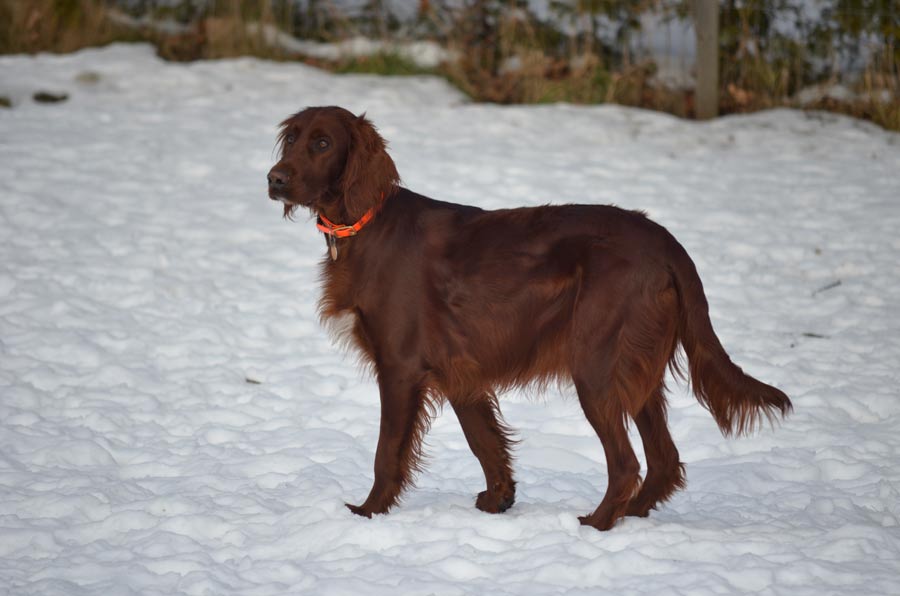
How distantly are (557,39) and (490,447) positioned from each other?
625 centimetres

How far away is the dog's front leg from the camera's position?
10.4ft

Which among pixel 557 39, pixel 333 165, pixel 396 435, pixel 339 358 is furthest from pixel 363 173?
pixel 557 39

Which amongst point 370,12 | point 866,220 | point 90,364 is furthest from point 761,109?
point 90,364

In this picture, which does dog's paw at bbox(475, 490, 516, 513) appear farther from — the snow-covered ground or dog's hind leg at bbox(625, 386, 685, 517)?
dog's hind leg at bbox(625, 386, 685, 517)

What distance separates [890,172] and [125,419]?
5.34m

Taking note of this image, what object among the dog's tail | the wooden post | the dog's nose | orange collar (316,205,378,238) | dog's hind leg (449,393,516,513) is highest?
the wooden post

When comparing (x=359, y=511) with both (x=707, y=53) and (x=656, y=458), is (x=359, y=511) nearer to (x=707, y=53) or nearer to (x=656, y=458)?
(x=656, y=458)

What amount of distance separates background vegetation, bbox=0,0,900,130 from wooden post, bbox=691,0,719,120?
242 millimetres

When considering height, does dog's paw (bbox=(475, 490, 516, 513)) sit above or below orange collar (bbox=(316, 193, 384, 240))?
below

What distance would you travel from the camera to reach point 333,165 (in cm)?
324

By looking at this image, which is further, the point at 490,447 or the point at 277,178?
the point at 490,447

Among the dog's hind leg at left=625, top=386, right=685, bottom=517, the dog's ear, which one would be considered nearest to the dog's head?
the dog's ear

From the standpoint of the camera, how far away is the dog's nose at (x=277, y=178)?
10.3ft

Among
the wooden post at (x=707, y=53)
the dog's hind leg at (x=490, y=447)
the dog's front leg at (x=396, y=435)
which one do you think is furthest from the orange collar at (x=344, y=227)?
the wooden post at (x=707, y=53)
